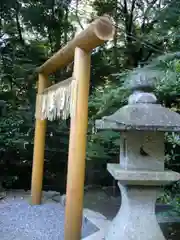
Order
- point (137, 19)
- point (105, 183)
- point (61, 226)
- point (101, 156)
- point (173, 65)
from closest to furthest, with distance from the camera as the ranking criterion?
1. point (173, 65)
2. point (61, 226)
3. point (101, 156)
4. point (105, 183)
5. point (137, 19)

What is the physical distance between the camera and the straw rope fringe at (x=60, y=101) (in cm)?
278

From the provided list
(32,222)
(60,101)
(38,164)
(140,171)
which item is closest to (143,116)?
(140,171)

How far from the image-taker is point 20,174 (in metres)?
6.10

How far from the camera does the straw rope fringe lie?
278 cm

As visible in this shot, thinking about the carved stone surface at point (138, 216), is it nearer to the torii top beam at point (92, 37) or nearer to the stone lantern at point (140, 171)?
the stone lantern at point (140, 171)

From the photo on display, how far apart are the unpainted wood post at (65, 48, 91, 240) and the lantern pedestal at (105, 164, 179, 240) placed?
0.55 meters

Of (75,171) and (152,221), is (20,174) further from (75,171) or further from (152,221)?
(152,221)

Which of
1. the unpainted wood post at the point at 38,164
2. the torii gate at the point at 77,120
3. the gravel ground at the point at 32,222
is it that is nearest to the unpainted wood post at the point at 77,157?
the torii gate at the point at 77,120

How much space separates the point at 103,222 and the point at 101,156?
2.21m

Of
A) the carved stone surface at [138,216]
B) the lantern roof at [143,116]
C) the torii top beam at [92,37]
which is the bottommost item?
the carved stone surface at [138,216]

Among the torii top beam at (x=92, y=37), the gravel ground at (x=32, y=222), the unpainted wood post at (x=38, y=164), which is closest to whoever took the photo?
the torii top beam at (x=92, y=37)

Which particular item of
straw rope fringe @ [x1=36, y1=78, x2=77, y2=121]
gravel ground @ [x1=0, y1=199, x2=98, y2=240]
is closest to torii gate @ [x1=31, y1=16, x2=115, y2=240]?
straw rope fringe @ [x1=36, y1=78, x2=77, y2=121]

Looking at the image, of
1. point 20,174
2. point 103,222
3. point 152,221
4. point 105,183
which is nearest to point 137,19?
point 105,183

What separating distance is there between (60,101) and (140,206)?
1.51 m
